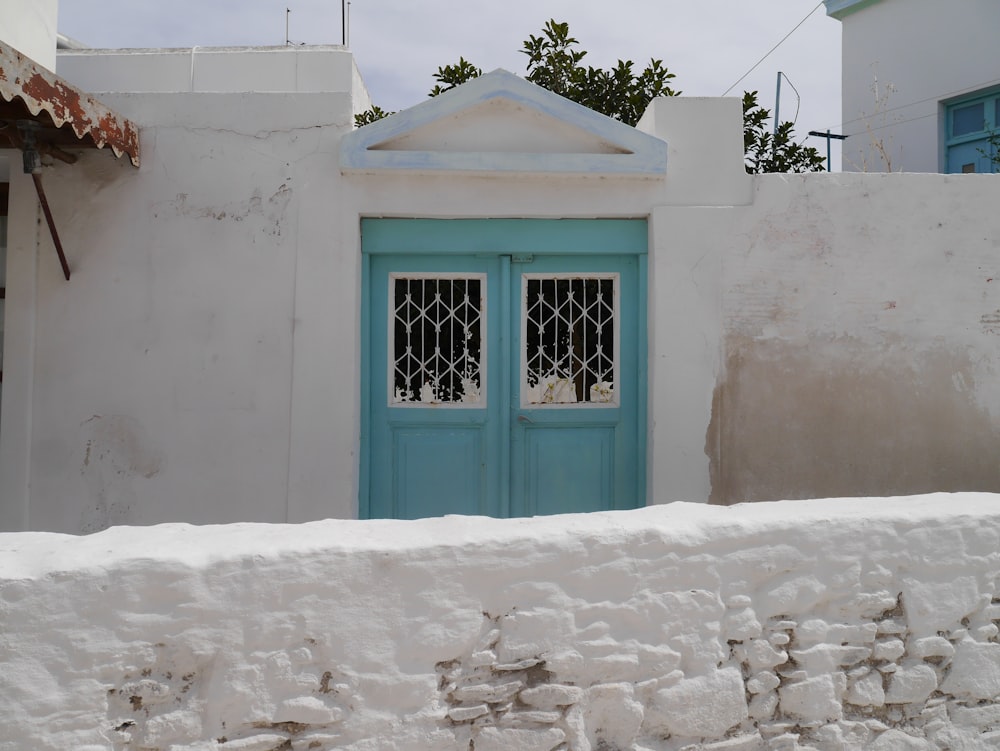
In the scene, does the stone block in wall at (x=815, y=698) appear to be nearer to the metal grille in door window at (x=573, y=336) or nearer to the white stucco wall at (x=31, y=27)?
the metal grille in door window at (x=573, y=336)

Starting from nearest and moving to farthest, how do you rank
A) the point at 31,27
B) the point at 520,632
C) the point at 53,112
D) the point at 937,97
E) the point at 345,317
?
the point at 520,632 < the point at 53,112 < the point at 345,317 < the point at 31,27 < the point at 937,97

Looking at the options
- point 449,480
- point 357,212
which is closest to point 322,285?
point 357,212

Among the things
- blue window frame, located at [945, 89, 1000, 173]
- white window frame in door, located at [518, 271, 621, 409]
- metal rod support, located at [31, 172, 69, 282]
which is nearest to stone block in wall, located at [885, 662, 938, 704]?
white window frame in door, located at [518, 271, 621, 409]

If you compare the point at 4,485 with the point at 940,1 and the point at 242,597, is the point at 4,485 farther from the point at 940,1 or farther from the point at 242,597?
the point at 940,1

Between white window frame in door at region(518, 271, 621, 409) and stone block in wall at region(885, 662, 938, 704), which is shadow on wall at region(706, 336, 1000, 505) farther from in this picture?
stone block in wall at region(885, 662, 938, 704)

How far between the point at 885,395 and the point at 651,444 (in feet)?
4.73

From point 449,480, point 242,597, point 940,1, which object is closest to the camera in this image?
point 242,597

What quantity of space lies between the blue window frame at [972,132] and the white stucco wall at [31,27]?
897 centimetres

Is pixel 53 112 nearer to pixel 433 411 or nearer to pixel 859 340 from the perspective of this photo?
pixel 433 411

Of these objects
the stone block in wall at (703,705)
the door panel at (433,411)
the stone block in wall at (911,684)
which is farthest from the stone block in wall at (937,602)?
the door panel at (433,411)

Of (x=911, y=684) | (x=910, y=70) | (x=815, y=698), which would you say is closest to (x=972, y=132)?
(x=910, y=70)

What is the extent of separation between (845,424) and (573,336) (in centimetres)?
170

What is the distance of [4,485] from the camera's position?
190 inches

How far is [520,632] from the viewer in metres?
2.41
